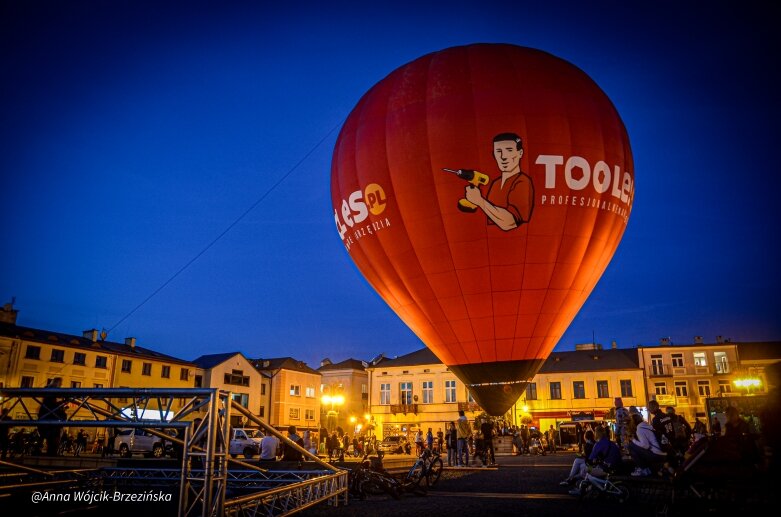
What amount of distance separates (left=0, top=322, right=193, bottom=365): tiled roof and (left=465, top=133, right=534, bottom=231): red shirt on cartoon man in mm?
35951

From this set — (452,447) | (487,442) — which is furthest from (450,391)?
(487,442)

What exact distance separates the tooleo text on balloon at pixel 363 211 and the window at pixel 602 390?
3917 cm

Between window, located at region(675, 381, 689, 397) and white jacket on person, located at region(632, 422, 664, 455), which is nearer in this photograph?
white jacket on person, located at region(632, 422, 664, 455)

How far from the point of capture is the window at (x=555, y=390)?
4916 cm

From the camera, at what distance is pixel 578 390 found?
48875mm

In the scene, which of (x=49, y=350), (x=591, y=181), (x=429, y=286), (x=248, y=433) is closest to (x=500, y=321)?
(x=429, y=286)

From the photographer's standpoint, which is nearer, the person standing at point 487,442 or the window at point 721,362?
the person standing at point 487,442

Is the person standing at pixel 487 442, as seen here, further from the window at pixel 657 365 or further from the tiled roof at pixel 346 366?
the tiled roof at pixel 346 366

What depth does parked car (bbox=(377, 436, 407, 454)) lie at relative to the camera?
115 feet

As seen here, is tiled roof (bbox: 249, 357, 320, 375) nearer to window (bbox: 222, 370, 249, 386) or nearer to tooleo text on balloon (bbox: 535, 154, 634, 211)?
window (bbox: 222, 370, 249, 386)

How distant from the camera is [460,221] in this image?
14547 mm

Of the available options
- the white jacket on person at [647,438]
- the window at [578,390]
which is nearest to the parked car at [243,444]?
the white jacket on person at [647,438]

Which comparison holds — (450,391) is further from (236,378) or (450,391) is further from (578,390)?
(236,378)

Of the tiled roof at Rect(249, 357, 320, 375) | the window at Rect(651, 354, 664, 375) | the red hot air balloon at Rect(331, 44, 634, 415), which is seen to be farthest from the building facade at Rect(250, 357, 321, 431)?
the red hot air balloon at Rect(331, 44, 634, 415)
